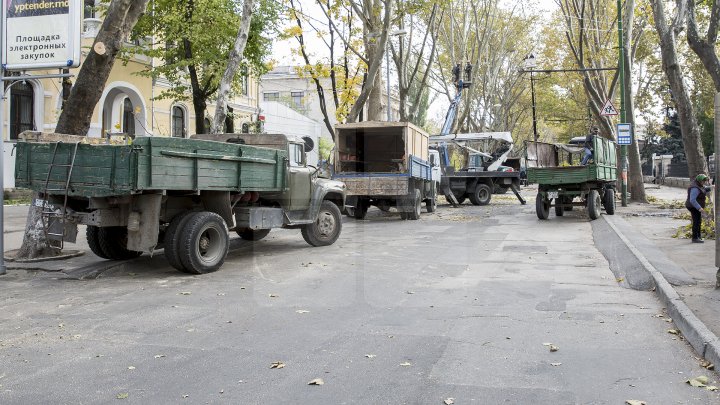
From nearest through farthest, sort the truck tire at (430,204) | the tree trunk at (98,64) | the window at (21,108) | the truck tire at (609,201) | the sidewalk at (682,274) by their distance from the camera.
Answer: the sidewalk at (682,274) < the tree trunk at (98,64) < the truck tire at (609,201) < the truck tire at (430,204) < the window at (21,108)

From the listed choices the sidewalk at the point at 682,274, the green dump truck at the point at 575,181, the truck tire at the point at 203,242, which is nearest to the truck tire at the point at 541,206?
the green dump truck at the point at 575,181

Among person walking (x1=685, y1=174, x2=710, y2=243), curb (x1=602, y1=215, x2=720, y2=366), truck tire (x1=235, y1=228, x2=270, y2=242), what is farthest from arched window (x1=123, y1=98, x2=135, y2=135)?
curb (x1=602, y1=215, x2=720, y2=366)

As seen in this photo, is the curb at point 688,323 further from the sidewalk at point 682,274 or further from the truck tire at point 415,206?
the truck tire at point 415,206

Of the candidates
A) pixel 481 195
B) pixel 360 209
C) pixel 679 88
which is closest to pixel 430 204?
pixel 360 209

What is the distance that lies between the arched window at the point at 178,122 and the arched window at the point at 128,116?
9.16 ft

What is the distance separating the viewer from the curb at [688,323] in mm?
5012

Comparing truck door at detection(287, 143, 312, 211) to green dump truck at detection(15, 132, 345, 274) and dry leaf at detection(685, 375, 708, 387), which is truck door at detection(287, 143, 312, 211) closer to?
green dump truck at detection(15, 132, 345, 274)

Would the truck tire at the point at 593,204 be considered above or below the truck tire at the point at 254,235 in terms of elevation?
above

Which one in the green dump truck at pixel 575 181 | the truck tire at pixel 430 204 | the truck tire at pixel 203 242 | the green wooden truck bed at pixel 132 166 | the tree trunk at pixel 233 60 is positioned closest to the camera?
the green wooden truck bed at pixel 132 166

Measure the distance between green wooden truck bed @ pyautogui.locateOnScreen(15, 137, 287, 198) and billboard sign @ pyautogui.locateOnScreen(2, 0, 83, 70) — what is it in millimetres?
1199

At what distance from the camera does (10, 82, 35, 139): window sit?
2311 cm

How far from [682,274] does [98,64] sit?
914 cm

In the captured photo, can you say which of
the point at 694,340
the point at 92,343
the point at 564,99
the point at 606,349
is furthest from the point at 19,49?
the point at 564,99

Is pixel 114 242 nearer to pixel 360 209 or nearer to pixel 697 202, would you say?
pixel 360 209
